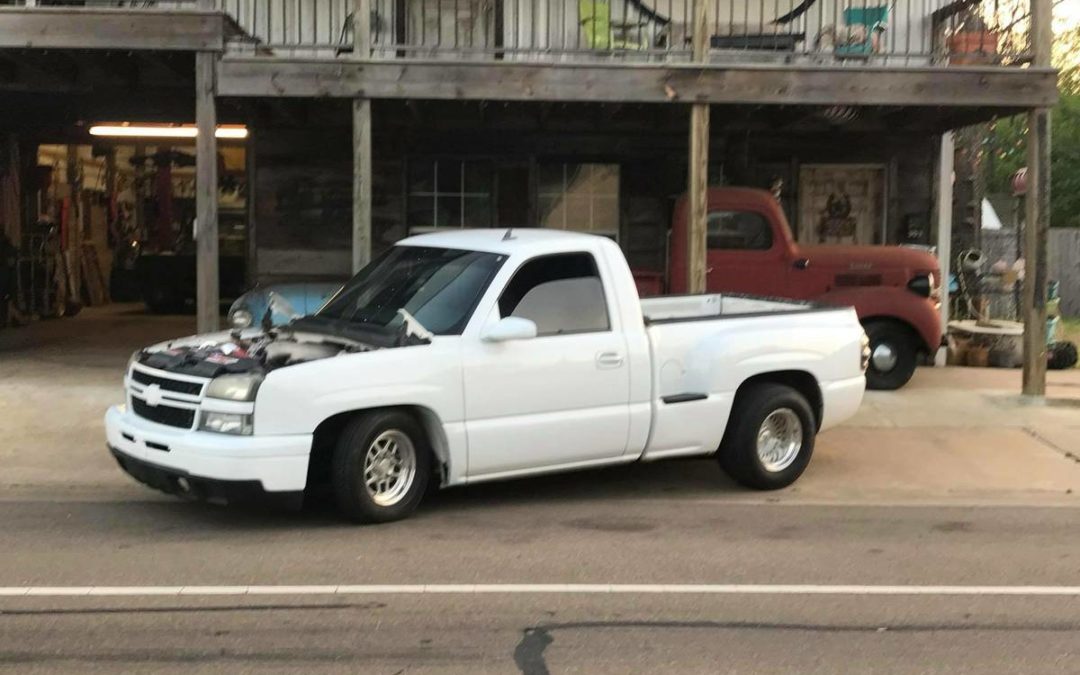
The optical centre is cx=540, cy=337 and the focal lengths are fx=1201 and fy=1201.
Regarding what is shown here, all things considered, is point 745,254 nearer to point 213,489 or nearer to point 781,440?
point 781,440

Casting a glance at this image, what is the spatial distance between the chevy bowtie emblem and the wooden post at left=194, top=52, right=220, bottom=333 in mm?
3987

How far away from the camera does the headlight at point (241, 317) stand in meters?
11.5

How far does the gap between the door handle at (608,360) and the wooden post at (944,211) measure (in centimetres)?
863

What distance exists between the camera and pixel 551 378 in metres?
7.70

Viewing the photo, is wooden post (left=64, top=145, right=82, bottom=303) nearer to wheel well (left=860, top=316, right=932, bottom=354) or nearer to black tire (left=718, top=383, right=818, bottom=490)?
wheel well (left=860, top=316, right=932, bottom=354)

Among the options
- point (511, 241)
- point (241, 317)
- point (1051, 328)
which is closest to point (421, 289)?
point (511, 241)

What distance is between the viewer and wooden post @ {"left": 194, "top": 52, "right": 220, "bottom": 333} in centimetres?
1104

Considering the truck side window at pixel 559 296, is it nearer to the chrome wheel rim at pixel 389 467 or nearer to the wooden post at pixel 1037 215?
the chrome wheel rim at pixel 389 467

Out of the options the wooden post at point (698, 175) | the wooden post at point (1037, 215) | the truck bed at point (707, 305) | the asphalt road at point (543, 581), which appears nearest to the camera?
the asphalt road at point (543, 581)

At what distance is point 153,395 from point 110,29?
17.5 ft

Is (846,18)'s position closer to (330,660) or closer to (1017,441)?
(1017,441)

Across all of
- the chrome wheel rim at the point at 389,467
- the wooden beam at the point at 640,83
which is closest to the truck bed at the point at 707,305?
the wooden beam at the point at 640,83

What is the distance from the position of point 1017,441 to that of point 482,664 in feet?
23.4

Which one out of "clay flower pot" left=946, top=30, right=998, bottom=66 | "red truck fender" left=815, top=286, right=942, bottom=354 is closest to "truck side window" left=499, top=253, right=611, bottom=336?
"red truck fender" left=815, top=286, right=942, bottom=354
